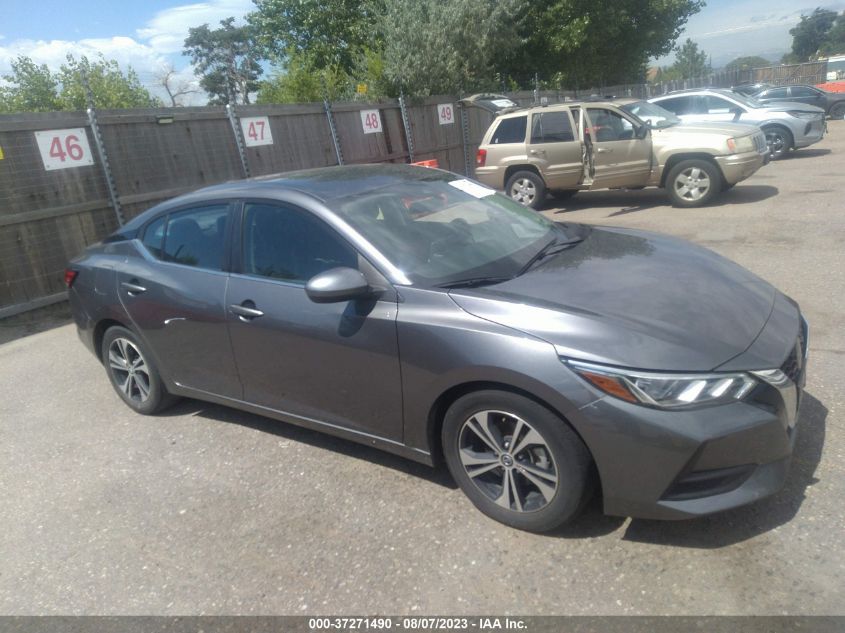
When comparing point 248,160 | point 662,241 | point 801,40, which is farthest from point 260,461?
point 801,40

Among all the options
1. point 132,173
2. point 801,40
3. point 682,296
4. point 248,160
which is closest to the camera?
point 682,296

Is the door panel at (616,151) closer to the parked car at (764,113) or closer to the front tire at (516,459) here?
the parked car at (764,113)

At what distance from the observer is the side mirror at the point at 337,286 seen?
123 inches

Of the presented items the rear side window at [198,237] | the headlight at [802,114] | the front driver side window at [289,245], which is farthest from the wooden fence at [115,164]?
the headlight at [802,114]

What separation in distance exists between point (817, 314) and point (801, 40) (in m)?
133

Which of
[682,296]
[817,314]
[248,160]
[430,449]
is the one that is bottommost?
[817,314]

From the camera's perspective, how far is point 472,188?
4.32 metres

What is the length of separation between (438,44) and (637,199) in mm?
8077

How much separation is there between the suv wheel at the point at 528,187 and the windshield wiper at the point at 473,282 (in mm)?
8758

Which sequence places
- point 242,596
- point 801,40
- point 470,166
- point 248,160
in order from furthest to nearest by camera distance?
point 801,40, point 470,166, point 248,160, point 242,596

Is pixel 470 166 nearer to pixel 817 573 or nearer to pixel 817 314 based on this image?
pixel 817 314

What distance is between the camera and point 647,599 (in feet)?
8.29

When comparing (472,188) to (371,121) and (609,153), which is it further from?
(371,121)

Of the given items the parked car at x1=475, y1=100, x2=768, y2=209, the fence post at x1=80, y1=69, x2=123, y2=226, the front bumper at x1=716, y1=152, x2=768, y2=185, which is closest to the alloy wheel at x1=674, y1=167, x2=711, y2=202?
the parked car at x1=475, y1=100, x2=768, y2=209
